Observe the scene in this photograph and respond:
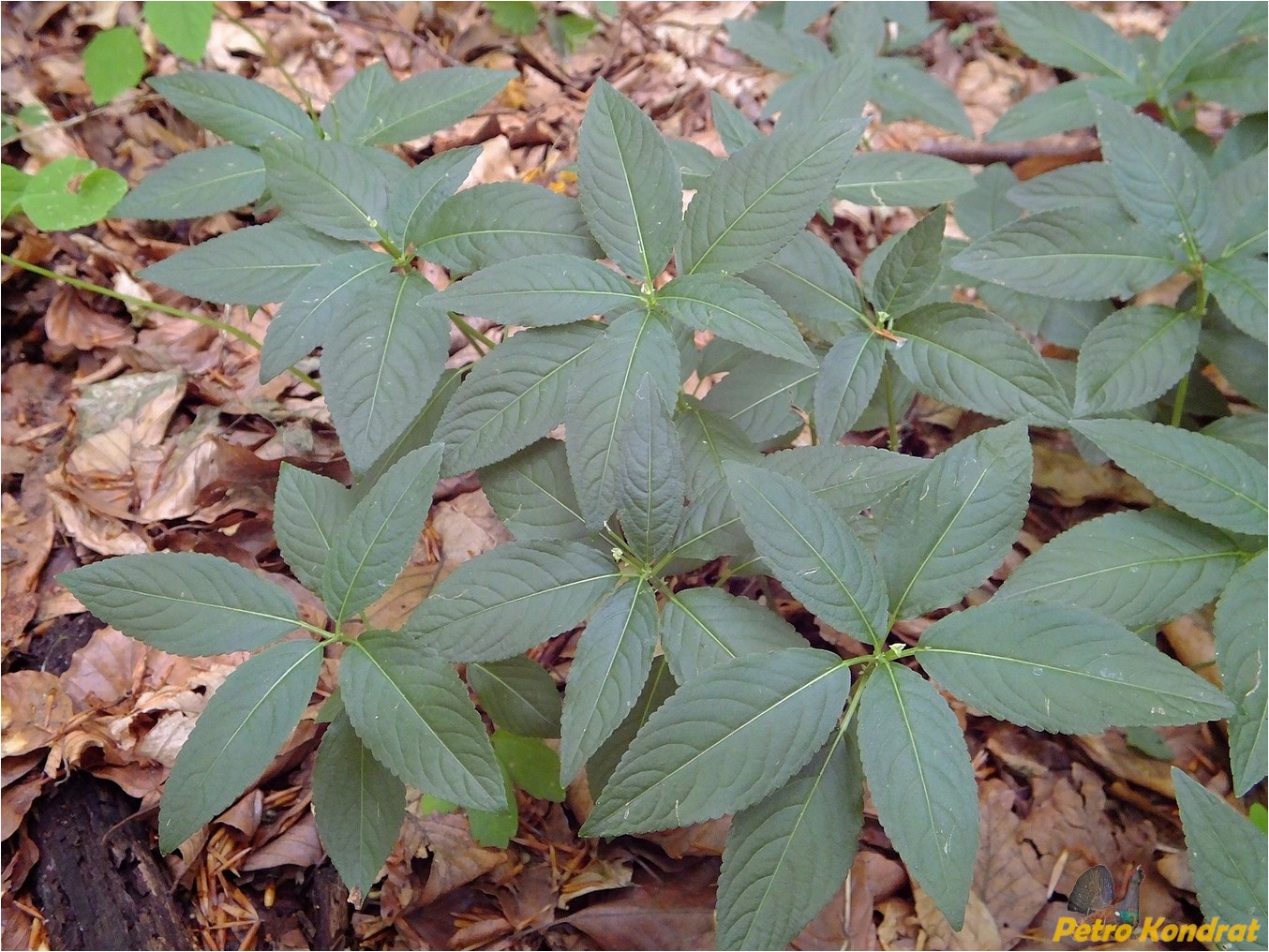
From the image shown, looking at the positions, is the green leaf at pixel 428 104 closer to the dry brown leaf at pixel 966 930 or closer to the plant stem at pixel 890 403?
the plant stem at pixel 890 403

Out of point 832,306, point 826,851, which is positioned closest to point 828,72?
point 832,306

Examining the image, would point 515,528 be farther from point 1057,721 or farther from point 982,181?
point 982,181

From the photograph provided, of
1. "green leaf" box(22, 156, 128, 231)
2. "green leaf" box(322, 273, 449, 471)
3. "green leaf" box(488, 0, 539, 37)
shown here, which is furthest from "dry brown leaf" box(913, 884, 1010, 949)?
"green leaf" box(488, 0, 539, 37)

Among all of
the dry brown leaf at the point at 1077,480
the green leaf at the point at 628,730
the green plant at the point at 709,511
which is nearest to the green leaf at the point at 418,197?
the green plant at the point at 709,511

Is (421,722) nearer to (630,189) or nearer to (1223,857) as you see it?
(630,189)

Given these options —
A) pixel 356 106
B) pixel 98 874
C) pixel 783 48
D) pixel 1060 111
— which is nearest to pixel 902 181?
pixel 1060 111
